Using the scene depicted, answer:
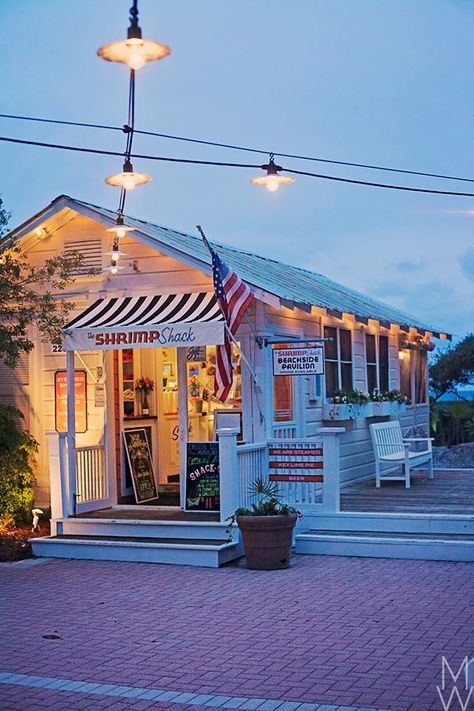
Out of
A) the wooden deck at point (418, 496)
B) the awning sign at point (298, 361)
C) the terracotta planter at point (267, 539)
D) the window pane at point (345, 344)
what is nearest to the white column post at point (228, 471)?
the terracotta planter at point (267, 539)

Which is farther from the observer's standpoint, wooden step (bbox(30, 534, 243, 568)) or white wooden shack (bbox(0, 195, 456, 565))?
white wooden shack (bbox(0, 195, 456, 565))

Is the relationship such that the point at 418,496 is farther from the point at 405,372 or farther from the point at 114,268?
the point at 405,372

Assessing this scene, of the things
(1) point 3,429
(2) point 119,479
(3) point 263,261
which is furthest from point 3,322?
(3) point 263,261

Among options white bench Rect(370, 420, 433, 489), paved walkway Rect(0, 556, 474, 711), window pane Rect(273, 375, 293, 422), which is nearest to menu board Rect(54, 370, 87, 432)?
window pane Rect(273, 375, 293, 422)

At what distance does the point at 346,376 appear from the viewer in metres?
16.2

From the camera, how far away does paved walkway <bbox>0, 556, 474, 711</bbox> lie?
633 cm

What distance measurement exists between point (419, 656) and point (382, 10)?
7.19 metres

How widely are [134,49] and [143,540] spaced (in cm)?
688

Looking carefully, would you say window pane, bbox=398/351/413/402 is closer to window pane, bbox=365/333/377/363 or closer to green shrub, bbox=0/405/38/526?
window pane, bbox=365/333/377/363

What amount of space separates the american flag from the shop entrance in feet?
4.70

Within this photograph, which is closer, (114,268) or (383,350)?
(114,268)

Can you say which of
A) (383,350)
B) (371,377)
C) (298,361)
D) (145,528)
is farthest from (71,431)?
(383,350)

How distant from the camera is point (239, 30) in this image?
1018cm

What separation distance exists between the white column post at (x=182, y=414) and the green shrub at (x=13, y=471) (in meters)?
2.37
